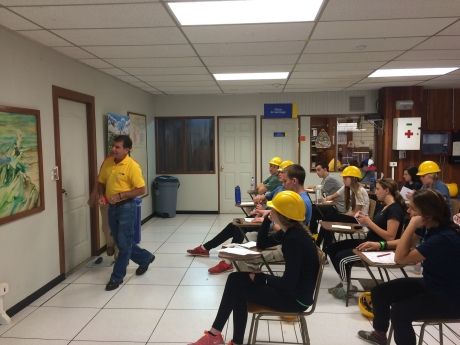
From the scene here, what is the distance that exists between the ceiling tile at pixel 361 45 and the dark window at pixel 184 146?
165 inches

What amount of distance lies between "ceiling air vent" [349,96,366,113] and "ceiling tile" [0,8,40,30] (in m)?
5.93

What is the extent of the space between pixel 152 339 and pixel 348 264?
5.99 ft

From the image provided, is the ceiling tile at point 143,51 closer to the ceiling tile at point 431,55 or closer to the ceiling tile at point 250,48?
the ceiling tile at point 250,48

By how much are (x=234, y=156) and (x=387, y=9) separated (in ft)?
17.2

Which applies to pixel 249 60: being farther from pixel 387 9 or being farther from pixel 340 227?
pixel 340 227

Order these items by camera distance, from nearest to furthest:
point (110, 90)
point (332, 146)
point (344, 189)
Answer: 1. point (344, 189)
2. point (110, 90)
3. point (332, 146)

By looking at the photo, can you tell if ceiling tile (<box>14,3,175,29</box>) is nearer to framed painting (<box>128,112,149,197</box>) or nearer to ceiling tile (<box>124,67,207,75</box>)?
ceiling tile (<box>124,67,207,75</box>)

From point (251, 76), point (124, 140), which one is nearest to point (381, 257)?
point (124, 140)

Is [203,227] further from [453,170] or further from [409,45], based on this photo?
[453,170]

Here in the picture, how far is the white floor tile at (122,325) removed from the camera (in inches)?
113

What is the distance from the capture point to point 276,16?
2.95 m

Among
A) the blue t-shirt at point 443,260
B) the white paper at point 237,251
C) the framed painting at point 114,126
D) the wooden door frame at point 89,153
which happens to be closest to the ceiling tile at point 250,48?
the wooden door frame at point 89,153

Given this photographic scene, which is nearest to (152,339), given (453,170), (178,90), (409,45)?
(409,45)

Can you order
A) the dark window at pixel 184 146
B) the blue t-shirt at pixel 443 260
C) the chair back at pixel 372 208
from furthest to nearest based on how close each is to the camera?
the dark window at pixel 184 146 → the chair back at pixel 372 208 → the blue t-shirt at pixel 443 260
